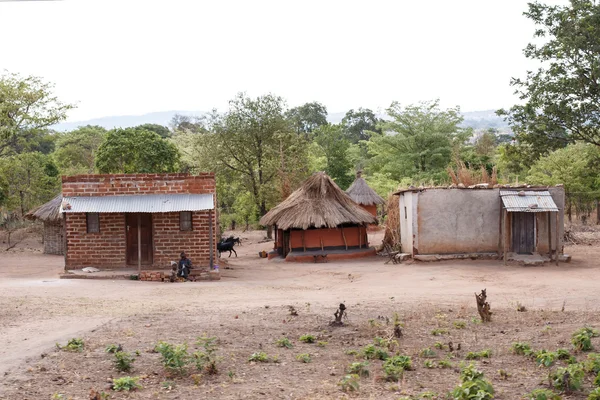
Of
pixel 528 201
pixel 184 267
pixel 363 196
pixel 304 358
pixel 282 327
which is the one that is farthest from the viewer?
pixel 363 196

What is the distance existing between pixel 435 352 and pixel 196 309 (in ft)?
16.0

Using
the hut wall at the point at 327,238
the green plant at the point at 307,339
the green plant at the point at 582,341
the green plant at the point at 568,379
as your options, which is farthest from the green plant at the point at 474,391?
the hut wall at the point at 327,238

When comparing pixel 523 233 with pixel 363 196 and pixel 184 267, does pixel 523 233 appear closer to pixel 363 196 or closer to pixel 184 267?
pixel 184 267

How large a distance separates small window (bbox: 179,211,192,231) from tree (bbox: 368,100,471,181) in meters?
23.7

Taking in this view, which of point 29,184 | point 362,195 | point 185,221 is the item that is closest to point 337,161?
point 362,195

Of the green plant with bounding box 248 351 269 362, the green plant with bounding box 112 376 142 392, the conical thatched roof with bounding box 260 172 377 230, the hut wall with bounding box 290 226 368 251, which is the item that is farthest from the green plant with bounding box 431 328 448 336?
the hut wall with bounding box 290 226 368 251

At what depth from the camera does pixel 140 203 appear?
18328 mm

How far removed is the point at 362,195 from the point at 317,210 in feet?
32.5

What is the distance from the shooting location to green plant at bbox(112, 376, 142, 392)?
6.75 metres

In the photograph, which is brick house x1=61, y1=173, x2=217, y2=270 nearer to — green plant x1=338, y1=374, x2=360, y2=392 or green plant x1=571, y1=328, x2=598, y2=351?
green plant x1=571, y1=328, x2=598, y2=351

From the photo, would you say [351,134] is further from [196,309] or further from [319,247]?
[196,309]

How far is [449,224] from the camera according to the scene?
21.4 m

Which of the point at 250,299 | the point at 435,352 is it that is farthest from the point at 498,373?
the point at 250,299

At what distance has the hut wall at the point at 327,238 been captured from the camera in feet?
81.6
